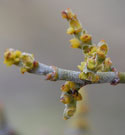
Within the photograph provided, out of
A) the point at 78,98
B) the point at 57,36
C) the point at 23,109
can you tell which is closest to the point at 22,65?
the point at 78,98

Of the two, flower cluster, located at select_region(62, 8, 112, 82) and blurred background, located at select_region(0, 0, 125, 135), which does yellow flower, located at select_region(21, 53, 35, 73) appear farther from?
blurred background, located at select_region(0, 0, 125, 135)

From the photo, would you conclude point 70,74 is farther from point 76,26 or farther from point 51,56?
point 51,56

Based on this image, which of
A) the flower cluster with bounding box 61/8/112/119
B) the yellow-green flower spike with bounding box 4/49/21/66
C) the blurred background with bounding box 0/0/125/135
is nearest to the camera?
the yellow-green flower spike with bounding box 4/49/21/66

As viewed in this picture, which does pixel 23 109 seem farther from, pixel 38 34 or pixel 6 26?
pixel 6 26

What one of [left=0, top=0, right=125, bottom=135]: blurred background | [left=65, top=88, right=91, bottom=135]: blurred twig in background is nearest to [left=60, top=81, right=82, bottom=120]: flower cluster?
[left=65, top=88, right=91, bottom=135]: blurred twig in background

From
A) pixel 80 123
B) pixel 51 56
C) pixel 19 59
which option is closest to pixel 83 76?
pixel 19 59
